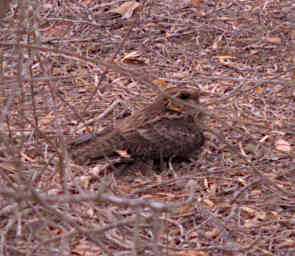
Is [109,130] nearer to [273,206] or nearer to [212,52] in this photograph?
[273,206]

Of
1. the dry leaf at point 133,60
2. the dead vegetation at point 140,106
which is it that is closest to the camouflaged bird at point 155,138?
the dead vegetation at point 140,106

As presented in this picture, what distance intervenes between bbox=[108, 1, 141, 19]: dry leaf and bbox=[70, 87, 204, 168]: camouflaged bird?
7.93 ft

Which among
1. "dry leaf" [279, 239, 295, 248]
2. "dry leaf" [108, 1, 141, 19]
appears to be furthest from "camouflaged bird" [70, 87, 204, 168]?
"dry leaf" [108, 1, 141, 19]

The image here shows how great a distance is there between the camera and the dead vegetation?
3359mm

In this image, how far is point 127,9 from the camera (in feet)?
23.1

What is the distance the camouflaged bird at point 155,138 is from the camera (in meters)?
4.77

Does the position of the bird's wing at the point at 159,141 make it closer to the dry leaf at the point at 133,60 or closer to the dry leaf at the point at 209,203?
the dry leaf at the point at 209,203

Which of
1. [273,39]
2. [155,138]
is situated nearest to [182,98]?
[155,138]

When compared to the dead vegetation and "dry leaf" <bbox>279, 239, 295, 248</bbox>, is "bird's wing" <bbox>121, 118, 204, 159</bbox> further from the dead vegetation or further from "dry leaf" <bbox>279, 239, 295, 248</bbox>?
"dry leaf" <bbox>279, 239, 295, 248</bbox>

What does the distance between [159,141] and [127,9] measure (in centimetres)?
276

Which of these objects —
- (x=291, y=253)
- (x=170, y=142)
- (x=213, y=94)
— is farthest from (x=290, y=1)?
(x=291, y=253)

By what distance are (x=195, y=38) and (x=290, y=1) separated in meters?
1.50

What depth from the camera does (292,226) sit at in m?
3.99

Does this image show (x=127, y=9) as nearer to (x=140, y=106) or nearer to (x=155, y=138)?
(x=140, y=106)
